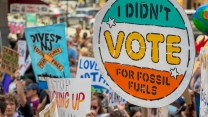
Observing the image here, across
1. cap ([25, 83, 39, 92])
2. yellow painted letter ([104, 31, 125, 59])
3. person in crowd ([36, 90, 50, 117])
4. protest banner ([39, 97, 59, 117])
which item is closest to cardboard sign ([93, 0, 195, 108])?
yellow painted letter ([104, 31, 125, 59])

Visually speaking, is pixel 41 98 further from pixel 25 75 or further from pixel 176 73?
pixel 176 73

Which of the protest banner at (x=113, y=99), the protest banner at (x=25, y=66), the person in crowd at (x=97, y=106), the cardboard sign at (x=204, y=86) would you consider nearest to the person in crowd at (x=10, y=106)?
the person in crowd at (x=97, y=106)

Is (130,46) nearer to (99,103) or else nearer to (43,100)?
(99,103)

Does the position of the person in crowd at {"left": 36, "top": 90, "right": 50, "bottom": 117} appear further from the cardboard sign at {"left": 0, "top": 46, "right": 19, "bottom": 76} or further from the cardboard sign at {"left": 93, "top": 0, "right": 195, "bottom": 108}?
the cardboard sign at {"left": 93, "top": 0, "right": 195, "bottom": 108}

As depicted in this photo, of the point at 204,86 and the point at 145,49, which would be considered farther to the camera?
the point at 145,49

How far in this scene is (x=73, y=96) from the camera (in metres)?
6.41

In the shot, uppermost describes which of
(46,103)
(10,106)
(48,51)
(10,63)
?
(48,51)

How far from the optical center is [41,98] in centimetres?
922

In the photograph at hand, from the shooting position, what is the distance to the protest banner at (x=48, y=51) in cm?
844

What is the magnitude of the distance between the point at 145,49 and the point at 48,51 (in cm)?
380

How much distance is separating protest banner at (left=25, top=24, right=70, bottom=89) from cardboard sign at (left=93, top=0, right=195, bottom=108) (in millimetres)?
2938

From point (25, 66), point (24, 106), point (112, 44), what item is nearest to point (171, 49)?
point (112, 44)

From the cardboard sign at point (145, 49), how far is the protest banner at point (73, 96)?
0.94m

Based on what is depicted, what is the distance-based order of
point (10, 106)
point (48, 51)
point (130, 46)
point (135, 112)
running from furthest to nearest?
1. point (48, 51)
2. point (135, 112)
3. point (10, 106)
4. point (130, 46)
